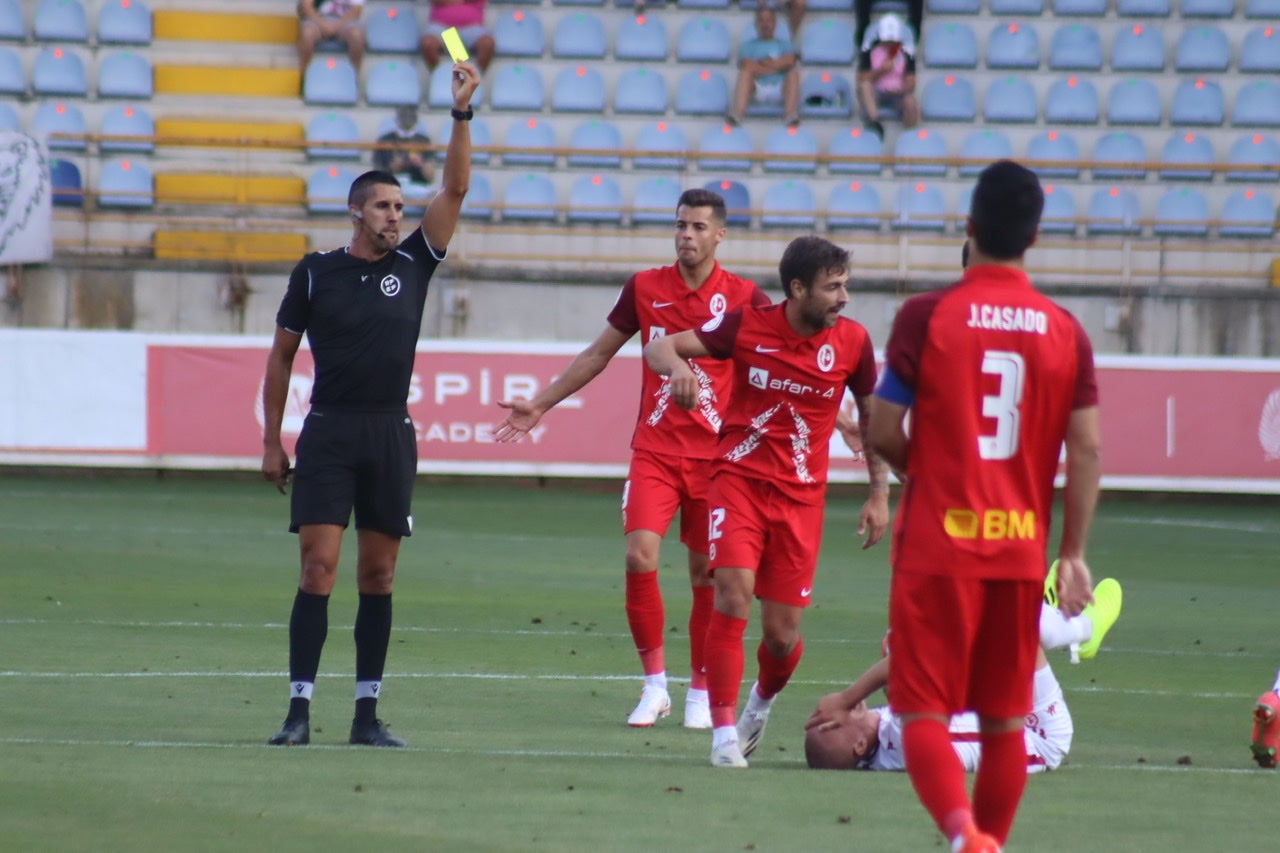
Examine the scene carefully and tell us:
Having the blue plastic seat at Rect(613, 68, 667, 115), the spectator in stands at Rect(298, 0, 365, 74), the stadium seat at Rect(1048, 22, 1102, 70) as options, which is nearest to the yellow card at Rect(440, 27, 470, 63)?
the blue plastic seat at Rect(613, 68, 667, 115)

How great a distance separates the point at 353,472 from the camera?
23.8ft

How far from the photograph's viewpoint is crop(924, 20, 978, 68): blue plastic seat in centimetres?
2380

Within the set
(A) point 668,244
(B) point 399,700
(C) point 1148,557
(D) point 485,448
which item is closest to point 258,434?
(D) point 485,448

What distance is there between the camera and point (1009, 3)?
947 inches

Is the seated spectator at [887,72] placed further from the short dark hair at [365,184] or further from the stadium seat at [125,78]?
the short dark hair at [365,184]

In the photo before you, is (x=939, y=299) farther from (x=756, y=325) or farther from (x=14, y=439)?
(x=14, y=439)

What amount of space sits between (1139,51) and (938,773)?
20461 millimetres

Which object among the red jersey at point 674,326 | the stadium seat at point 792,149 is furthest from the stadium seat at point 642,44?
→ the red jersey at point 674,326

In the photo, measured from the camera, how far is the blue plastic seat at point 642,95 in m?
23.6

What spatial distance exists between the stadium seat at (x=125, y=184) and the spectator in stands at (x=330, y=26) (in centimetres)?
222

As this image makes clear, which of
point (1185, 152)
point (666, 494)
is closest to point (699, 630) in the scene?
point (666, 494)

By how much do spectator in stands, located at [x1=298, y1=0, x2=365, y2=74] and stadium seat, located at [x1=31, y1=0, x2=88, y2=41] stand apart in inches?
109

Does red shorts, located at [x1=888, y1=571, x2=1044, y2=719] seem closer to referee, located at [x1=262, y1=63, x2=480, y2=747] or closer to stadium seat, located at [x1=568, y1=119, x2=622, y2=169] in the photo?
referee, located at [x1=262, y1=63, x2=480, y2=747]

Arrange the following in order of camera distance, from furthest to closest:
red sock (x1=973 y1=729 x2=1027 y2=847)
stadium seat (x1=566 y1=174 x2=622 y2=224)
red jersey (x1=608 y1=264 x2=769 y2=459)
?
stadium seat (x1=566 y1=174 x2=622 y2=224), red jersey (x1=608 y1=264 x2=769 y2=459), red sock (x1=973 y1=729 x2=1027 y2=847)
